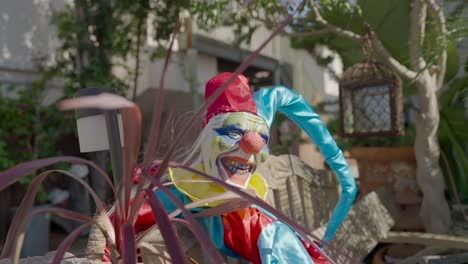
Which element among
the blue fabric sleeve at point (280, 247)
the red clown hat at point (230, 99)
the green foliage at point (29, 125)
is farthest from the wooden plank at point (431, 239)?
the green foliage at point (29, 125)

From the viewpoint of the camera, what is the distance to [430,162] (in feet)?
11.5

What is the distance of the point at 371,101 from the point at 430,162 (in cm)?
73

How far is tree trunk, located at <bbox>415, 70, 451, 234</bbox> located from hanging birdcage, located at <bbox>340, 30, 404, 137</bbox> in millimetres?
397

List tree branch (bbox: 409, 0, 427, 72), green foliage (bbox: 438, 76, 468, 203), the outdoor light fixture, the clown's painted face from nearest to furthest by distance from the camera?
the outdoor light fixture < the clown's painted face < tree branch (bbox: 409, 0, 427, 72) < green foliage (bbox: 438, 76, 468, 203)

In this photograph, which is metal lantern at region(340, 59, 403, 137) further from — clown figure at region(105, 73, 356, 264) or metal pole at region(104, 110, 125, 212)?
metal pole at region(104, 110, 125, 212)

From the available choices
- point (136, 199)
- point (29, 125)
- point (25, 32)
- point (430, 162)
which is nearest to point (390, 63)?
point (430, 162)

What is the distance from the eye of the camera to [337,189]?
308 centimetres

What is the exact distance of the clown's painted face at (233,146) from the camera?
172 cm

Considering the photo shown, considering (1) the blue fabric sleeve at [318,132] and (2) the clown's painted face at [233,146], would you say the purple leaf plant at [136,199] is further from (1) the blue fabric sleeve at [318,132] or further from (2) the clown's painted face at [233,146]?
(1) the blue fabric sleeve at [318,132]

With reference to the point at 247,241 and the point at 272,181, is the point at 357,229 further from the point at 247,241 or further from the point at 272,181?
the point at 247,241

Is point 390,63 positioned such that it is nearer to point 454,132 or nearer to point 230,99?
point 454,132

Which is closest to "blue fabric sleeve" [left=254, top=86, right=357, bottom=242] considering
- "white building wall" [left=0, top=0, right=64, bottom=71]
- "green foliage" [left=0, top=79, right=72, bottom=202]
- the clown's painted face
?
the clown's painted face

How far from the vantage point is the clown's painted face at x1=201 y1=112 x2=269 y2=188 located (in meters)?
1.72

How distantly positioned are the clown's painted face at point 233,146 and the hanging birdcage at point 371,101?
1.56 m
